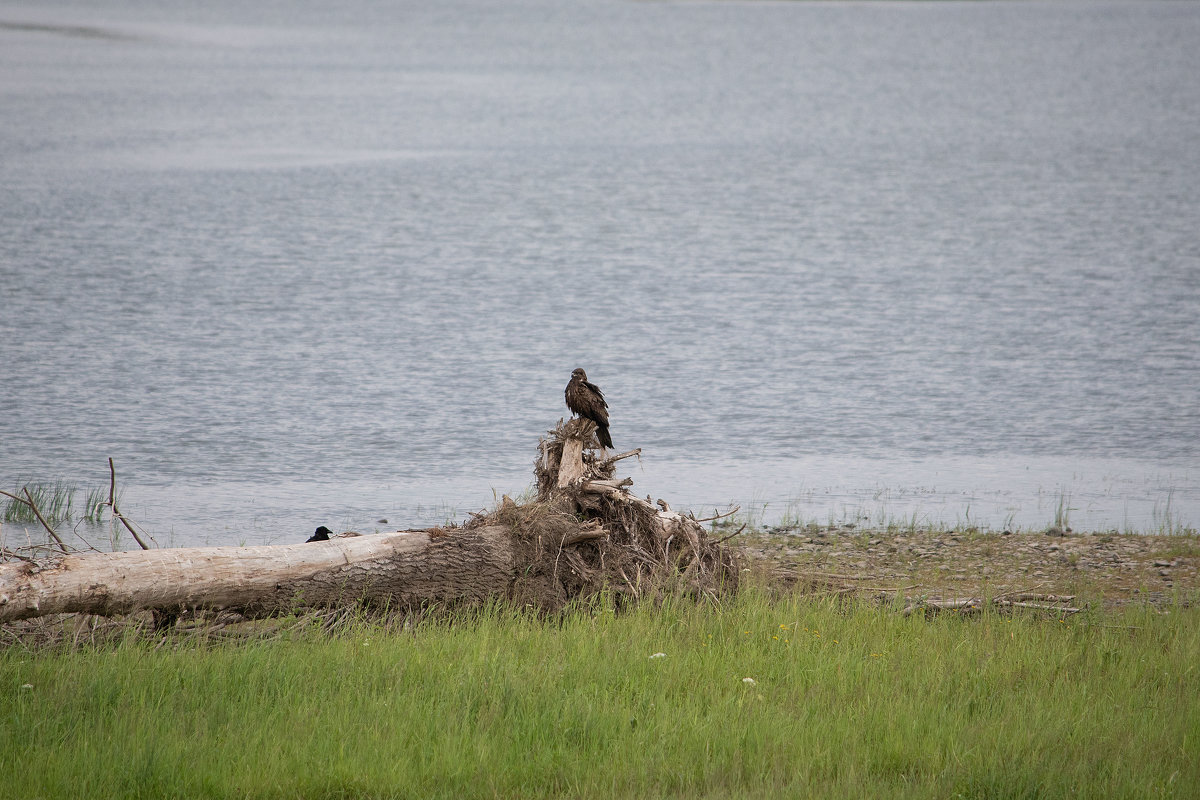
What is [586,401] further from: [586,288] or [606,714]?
[586,288]

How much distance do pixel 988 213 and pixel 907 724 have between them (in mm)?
33804

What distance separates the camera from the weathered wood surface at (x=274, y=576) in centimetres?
636

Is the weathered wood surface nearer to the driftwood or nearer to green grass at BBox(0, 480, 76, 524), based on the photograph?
the driftwood

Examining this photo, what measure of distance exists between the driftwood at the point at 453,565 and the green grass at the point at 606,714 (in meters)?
0.25

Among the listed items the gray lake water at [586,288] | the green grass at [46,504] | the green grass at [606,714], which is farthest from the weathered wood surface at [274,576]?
the green grass at [46,504]

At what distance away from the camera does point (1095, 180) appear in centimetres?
4109

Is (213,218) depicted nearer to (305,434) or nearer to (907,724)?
(305,434)

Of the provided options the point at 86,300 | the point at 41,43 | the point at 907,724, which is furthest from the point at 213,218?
the point at 41,43

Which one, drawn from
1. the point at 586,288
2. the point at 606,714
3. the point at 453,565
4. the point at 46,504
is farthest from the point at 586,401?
the point at 586,288

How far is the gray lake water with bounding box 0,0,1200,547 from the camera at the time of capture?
14555mm

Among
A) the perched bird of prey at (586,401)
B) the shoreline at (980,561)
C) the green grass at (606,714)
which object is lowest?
the green grass at (606,714)

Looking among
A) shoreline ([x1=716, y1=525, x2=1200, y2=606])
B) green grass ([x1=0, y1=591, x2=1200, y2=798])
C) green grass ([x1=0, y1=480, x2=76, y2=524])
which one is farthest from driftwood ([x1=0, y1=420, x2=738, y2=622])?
green grass ([x1=0, y1=480, x2=76, y2=524])

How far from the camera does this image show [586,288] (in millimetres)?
28516

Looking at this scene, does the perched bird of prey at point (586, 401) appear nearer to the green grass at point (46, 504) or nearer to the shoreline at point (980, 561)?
the shoreline at point (980, 561)
